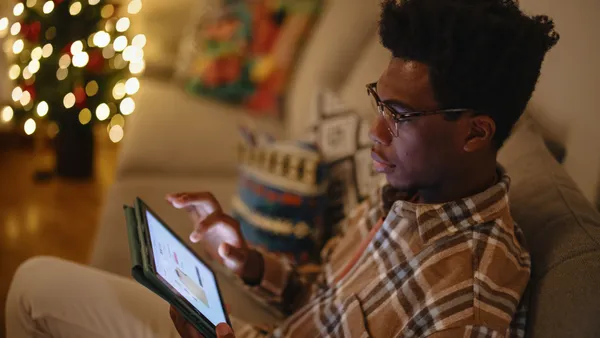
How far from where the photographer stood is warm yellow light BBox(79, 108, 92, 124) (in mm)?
2658

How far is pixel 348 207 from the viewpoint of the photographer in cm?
144

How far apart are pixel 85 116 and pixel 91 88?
13cm

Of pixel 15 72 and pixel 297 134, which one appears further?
pixel 15 72

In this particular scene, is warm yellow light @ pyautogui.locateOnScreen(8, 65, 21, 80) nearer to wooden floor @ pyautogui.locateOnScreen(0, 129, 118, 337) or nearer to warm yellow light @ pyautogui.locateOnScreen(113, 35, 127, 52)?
warm yellow light @ pyautogui.locateOnScreen(113, 35, 127, 52)

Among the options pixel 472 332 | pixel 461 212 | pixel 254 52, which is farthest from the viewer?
pixel 254 52

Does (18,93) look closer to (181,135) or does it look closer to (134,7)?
(134,7)

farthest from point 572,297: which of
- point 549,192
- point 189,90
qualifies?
point 189,90

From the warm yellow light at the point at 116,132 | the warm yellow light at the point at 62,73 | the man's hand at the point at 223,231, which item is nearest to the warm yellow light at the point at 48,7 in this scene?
the warm yellow light at the point at 62,73

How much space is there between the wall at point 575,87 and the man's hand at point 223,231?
638mm

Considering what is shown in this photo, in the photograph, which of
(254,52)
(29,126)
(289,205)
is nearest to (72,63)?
(29,126)

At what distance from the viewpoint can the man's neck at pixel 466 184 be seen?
0.89 meters

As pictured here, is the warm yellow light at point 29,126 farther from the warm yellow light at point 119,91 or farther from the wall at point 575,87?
the wall at point 575,87

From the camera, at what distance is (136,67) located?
8.81 feet

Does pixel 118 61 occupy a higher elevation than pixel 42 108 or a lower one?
higher
